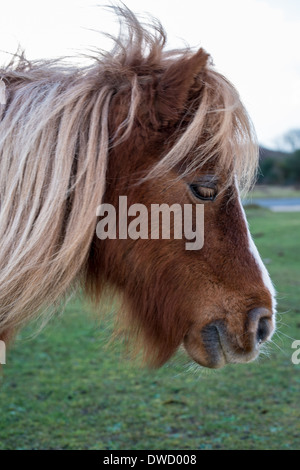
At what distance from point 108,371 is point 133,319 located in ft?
10.7

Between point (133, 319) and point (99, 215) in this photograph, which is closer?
point (99, 215)

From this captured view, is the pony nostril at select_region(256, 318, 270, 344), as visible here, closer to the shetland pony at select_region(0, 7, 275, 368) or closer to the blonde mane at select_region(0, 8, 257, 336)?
the shetland pony at select_region(0, 7, 275, 368)

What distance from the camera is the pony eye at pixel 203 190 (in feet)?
7.22

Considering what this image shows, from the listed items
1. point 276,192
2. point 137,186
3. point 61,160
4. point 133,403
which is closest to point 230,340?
point 137,186

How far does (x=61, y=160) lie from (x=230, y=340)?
3.33 feet

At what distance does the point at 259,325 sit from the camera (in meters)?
2.25

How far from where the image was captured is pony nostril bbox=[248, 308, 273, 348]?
2221 mm

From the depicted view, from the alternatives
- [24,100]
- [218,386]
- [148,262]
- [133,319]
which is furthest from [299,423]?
[24,100]

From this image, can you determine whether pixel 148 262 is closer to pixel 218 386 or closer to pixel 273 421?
pixel 273 421

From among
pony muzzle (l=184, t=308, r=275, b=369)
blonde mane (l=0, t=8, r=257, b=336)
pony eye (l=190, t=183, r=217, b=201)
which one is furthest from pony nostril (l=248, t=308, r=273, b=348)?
blonde mane (l=0, t=8, r=257, b=336)

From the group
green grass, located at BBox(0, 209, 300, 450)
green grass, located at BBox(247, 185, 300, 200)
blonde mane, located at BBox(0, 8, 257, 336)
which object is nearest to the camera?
blonde mane, located at BBox(0, 8, 257, 336)

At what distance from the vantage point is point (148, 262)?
2256 mm

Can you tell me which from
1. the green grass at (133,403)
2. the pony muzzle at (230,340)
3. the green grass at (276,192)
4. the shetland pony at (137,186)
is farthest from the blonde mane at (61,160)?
the green grass at (276,192)

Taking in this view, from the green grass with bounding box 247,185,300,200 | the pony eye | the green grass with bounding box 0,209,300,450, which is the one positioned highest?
the green grass with bounding box 247,185,300,200
